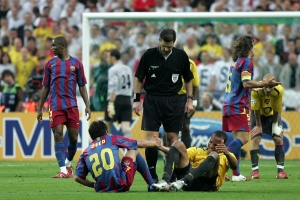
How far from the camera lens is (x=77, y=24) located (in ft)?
77.8

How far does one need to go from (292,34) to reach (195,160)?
33.2 feet

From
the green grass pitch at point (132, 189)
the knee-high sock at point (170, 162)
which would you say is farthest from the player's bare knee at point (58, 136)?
the knee-high sock at point (170, 162)

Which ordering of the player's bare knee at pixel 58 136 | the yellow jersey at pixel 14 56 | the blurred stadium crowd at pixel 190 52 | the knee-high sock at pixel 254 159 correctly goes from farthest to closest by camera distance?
the yellow jersey at pixel 14 56 < the blurred stadium crowd at pixel 190 52 < the knee-high sock at pixel 254 159 < the player's bare knee at pixel 58 136

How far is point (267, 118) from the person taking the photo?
532 inches

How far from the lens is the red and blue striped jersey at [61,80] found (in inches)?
510

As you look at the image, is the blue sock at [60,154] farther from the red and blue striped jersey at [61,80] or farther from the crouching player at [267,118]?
the crouching player at [267,118]

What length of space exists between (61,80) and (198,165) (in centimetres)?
355

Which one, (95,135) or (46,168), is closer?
(95,135)

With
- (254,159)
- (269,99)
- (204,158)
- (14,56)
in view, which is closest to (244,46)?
(269,99)

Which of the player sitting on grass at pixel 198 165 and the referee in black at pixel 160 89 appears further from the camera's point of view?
the referee in black at pixel 160 89

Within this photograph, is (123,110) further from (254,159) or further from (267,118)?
(254,159)

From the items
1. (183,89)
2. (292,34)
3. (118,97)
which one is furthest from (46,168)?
(292,34)

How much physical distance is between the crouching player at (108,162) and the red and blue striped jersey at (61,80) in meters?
3.02

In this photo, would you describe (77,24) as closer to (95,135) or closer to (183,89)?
(183,89)
